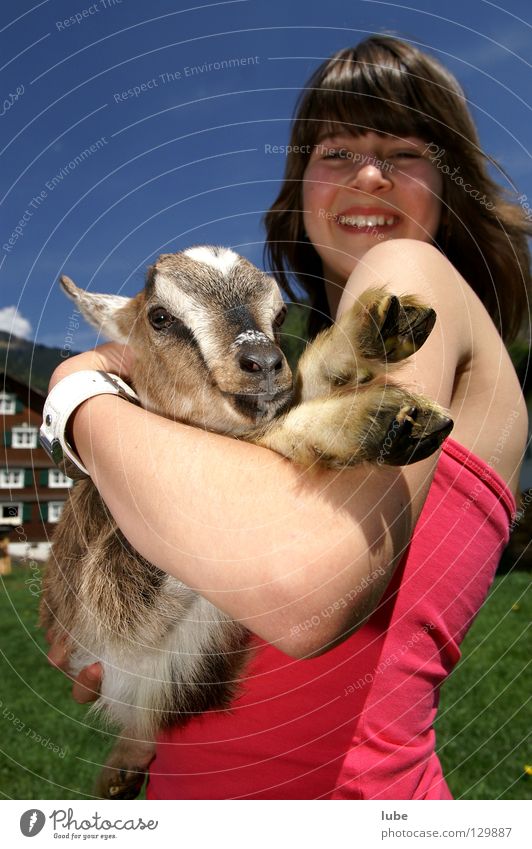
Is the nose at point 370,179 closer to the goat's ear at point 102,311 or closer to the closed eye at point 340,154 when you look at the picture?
the closed eye at point 340,154

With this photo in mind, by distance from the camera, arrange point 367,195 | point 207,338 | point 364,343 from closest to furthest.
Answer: point 364,343
point 207,338
point 367,195

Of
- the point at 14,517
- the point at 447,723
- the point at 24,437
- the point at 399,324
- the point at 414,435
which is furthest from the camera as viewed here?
the point at 447,723

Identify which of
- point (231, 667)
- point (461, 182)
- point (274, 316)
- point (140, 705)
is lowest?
point (140, 705)

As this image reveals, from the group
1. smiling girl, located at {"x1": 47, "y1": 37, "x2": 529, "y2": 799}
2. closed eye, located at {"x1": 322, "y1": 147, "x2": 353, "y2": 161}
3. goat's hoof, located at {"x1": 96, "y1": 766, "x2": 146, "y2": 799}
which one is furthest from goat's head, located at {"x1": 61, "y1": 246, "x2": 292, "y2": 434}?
goat's hoof, located at {"x1": 96, "y1": 766, "x2": 146, "y2": 799}

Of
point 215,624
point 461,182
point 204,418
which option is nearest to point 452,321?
point 204,418

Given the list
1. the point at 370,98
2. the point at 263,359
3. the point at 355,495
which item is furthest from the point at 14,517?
the point at 370,98

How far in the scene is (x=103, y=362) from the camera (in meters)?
2.21

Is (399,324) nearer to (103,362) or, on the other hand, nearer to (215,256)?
(215,256)

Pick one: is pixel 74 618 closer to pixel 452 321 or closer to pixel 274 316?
pixel 274 316

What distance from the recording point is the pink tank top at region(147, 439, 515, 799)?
1.96m

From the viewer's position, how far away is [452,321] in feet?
5.94

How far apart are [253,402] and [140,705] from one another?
1.17 meters

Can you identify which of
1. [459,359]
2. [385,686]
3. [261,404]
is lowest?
[385,686]

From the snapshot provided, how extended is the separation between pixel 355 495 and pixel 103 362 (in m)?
1.04
